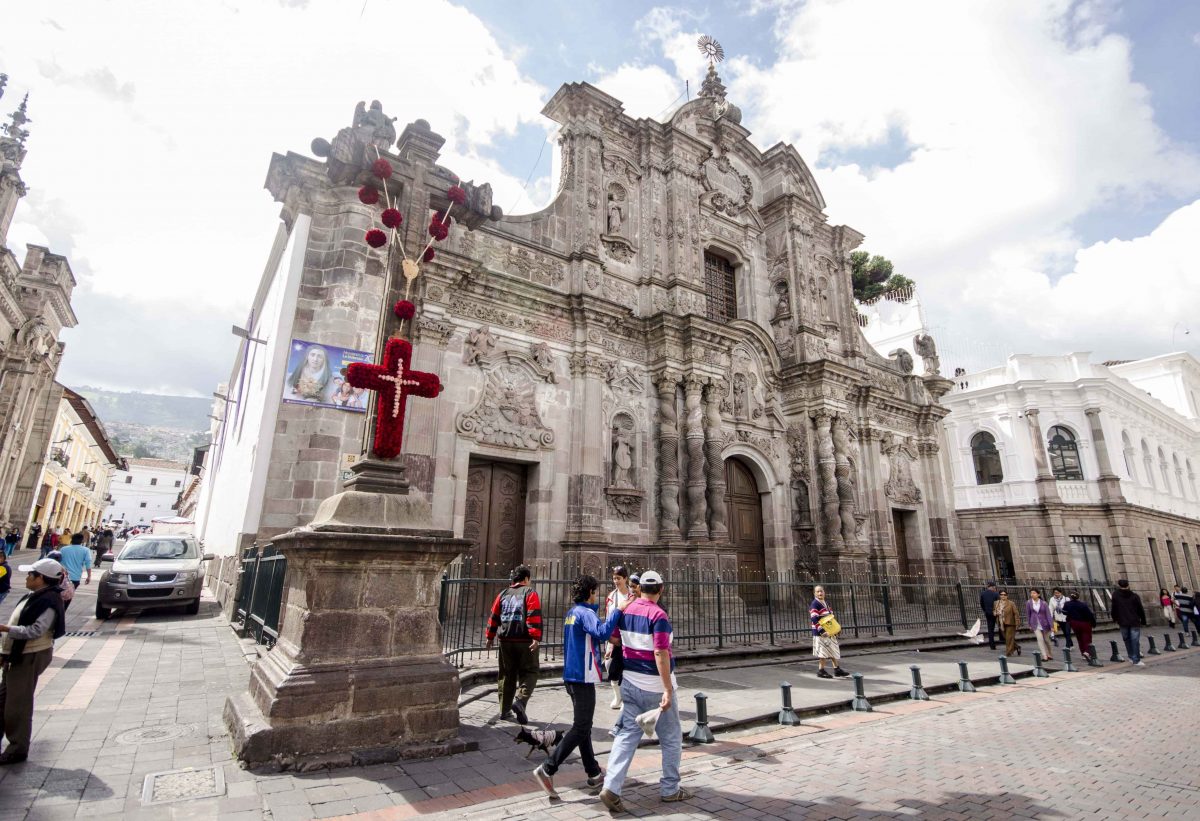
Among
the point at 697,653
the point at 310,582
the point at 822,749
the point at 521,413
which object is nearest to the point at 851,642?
the point at 697,653

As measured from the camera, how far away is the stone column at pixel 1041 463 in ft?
86.7

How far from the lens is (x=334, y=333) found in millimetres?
10852

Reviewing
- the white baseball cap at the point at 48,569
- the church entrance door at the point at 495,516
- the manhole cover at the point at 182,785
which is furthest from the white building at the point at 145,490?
the manhole cover at the point at 182,785

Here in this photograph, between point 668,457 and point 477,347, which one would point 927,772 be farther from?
point 477,347

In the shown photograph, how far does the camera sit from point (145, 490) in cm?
8225

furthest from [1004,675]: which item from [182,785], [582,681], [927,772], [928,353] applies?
[928,353]

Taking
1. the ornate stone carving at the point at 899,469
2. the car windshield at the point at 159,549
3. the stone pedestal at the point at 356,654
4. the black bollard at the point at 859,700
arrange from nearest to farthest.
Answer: the stone pedestal at the point at 356,654, the black bollard at the point at 859,700, the car windshield at the point at 159,549, the ornate stone carving at the point at 899,469

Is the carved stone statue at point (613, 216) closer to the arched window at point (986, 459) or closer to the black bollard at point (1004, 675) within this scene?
the black bollard at point (1004, 675)

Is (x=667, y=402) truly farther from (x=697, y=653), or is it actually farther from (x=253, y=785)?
(x=253, y=785)

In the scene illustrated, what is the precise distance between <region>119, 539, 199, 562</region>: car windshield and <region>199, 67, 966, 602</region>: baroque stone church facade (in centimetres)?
268

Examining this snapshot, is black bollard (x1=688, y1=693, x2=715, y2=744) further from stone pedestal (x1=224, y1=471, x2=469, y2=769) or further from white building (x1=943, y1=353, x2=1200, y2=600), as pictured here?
white building (x1=943, y1=353, x2=1200, y2=600)

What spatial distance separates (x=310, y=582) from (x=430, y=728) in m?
1.56

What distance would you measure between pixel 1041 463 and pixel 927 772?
28.4 meters

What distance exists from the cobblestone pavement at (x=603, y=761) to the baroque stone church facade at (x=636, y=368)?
15.4ft
